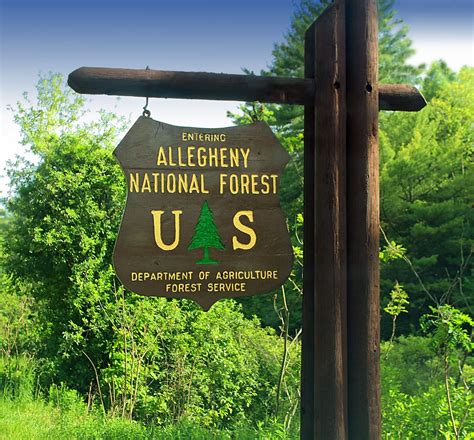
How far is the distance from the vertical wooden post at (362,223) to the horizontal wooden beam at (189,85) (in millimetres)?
227

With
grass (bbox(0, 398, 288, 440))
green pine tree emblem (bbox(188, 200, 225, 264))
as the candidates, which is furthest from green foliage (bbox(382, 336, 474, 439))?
green pine tree emblem (bbox(188, 200, 225, 264))

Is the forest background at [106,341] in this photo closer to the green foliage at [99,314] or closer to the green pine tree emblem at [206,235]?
the green foliage at [99,314]

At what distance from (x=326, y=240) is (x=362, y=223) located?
0.17 meters

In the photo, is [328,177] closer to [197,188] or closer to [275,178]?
[275,178]

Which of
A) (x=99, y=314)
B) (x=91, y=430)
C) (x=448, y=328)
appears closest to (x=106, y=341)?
(x=99, y=314)

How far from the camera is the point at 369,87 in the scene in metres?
2.72

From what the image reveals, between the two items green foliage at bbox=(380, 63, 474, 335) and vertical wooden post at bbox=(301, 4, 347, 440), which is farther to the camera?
green foliage at bbox=(380, 63, 474, 335)

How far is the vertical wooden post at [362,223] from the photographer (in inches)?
103

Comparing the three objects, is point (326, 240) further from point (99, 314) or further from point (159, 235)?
point (99, 314)

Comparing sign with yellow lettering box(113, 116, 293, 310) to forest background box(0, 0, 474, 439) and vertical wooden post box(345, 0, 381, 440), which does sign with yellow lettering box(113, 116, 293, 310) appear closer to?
vertical wooden post box(345, 0, 381, 440)

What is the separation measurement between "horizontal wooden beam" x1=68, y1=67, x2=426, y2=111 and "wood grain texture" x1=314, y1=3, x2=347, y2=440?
0.11 m

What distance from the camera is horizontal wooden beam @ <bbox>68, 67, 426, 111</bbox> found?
8.28ft

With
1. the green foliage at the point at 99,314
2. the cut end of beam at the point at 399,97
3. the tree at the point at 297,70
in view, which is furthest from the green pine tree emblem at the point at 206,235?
the tree at the point at 297,70

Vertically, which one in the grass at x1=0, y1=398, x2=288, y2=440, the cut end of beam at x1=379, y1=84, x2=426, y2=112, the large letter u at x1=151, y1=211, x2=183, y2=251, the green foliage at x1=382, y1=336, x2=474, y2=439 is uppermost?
the cut end of beam at x1=379, y1=84, x2=426, y2=112
